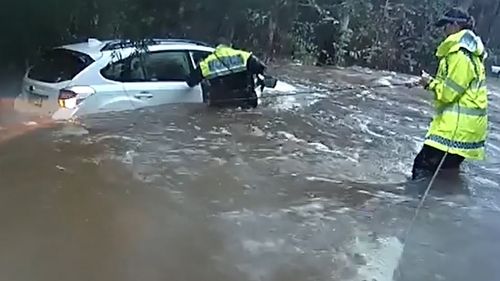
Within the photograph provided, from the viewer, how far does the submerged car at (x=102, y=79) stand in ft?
26.6

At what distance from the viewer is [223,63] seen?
29.9 ft

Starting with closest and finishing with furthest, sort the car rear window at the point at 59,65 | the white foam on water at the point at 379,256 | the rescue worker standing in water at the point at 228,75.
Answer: the white foam on water at the point at 379,256 < the car rear window at the point at 59,65 < the rescue worker standing in water at the point at 228,75

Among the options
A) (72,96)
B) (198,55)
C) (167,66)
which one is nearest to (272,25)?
(198,55)

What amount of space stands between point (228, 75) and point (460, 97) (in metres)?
3.71

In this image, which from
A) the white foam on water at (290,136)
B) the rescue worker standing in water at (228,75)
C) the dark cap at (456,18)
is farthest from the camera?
the rescue worker standing in water at (228,75)

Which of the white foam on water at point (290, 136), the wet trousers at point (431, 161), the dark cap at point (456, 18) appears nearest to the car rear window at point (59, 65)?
the white foam on water at point (290, 136)

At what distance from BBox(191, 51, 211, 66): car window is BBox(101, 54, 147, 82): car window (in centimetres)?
82

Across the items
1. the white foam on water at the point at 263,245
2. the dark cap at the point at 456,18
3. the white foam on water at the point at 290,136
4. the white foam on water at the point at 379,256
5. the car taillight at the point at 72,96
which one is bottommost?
the white foam on water at the point at 290,136

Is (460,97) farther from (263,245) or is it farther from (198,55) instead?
Result: (198,55)

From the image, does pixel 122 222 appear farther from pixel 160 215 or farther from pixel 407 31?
pixel 407 31

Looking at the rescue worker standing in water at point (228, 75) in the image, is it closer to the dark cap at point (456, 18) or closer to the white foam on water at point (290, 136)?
the white foam on water at point (290, 136)

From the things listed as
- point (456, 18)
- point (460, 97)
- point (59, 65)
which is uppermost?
point (456, 18)

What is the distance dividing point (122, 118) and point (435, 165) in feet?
12.0

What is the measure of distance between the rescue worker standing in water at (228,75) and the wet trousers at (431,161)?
3.17 m
